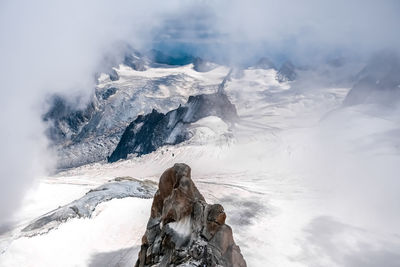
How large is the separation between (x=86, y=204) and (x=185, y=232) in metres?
28.6

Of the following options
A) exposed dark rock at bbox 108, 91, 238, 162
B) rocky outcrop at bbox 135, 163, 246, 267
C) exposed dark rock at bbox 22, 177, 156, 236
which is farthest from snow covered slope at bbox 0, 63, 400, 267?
exposed dark rock at bbox 108, 91, 238, 162

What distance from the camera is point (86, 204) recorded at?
5381 cm

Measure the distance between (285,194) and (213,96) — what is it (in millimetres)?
109495

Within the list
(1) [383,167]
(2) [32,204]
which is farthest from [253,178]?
(2) [32,204]

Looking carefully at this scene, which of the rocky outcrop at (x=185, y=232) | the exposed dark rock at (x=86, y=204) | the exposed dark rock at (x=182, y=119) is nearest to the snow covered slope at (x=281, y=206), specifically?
the exposed dark rock at (x=86, y=204)

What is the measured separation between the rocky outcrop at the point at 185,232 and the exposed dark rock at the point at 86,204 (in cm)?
2104

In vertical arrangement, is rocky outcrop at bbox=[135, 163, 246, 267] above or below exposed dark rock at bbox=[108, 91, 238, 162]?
above

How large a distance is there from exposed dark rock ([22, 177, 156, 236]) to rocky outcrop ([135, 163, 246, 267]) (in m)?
21.0

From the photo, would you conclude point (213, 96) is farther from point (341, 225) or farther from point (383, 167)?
point (341, 225)

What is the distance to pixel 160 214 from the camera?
110 ft

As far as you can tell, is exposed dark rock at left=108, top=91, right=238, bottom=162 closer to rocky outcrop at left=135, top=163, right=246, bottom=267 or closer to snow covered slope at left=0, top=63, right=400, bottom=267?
snow covered slope at left=0, top=63, right=400, bottom=267

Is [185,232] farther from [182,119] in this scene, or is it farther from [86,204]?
[182,119]

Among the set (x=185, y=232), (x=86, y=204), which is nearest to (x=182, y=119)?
(x=86, y=204)

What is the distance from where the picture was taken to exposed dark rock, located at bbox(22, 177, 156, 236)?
47.7 m
